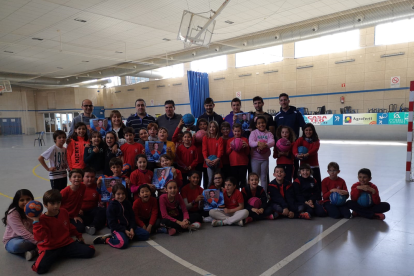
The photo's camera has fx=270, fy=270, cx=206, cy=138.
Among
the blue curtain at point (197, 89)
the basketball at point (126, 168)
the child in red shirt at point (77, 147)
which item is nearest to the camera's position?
the basketball at point (126, 168)

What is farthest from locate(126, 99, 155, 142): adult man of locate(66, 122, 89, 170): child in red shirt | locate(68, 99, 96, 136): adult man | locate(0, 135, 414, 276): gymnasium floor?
locate(0, 135, 414, 276): gymnasium floor

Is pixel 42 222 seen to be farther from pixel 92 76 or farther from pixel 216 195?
pixel 92 76

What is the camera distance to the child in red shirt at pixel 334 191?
3.85m

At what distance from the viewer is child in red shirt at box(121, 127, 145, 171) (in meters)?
4.18

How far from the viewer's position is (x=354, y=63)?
1388cm

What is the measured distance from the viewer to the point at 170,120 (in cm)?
483

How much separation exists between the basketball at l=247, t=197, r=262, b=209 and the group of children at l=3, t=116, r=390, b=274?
1 cm

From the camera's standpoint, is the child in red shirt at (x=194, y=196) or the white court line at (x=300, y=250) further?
the child in red shirt at (x=194, y=196)

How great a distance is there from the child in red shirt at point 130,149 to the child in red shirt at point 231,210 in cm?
144

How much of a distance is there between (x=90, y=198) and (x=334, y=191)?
3.48 metres

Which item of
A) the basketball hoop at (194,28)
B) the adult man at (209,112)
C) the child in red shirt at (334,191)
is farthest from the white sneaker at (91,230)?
the basketball hoop at (194,28)

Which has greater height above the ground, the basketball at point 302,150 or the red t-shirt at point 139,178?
the basketball at point 302,150

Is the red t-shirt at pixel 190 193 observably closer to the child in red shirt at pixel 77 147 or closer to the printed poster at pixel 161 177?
the printed poster at pixel 161 177

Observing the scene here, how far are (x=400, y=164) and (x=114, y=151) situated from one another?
728cm
